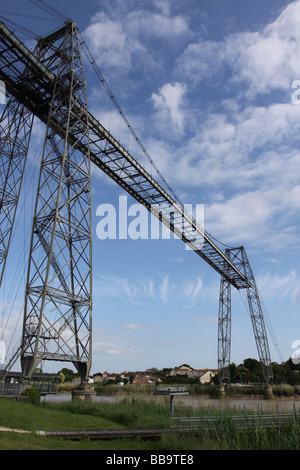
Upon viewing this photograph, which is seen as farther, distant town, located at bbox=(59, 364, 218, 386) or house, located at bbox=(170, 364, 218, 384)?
house, located at bbox=(170, 364, 218, 384)

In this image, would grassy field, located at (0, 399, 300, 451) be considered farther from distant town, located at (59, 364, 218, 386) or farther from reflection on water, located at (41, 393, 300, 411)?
distant town, located at (59, 364, 218, 386)

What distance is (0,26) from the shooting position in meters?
16.7

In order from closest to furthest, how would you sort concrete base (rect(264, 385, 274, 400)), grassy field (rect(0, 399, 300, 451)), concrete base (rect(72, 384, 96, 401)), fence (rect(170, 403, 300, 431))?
grassy field (rect(0, 399, 300, 451))
fence (rect(170, 403, 300, 431))
concrete base (rect(72, 384, 96, 401))
concrete base (rect(264, 385, 274, 400))

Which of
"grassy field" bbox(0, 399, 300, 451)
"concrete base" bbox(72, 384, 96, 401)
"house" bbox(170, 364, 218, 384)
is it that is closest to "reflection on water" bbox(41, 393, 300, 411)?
"concrete base" bbox(72, 384, 96, 401)

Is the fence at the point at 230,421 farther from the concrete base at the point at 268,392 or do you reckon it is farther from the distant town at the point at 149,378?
the distant town at the point at 149,378

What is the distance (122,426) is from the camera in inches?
514

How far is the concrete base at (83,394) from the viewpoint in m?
17.9

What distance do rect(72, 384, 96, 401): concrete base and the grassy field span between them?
1505 millimetres

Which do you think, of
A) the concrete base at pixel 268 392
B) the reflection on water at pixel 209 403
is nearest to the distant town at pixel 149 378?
the concrete base at pixel 268 392

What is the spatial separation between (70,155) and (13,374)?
12536 millimetres

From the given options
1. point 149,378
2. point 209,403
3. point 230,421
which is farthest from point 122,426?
point 149,378

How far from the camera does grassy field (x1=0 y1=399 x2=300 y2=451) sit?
8336 millimetres
